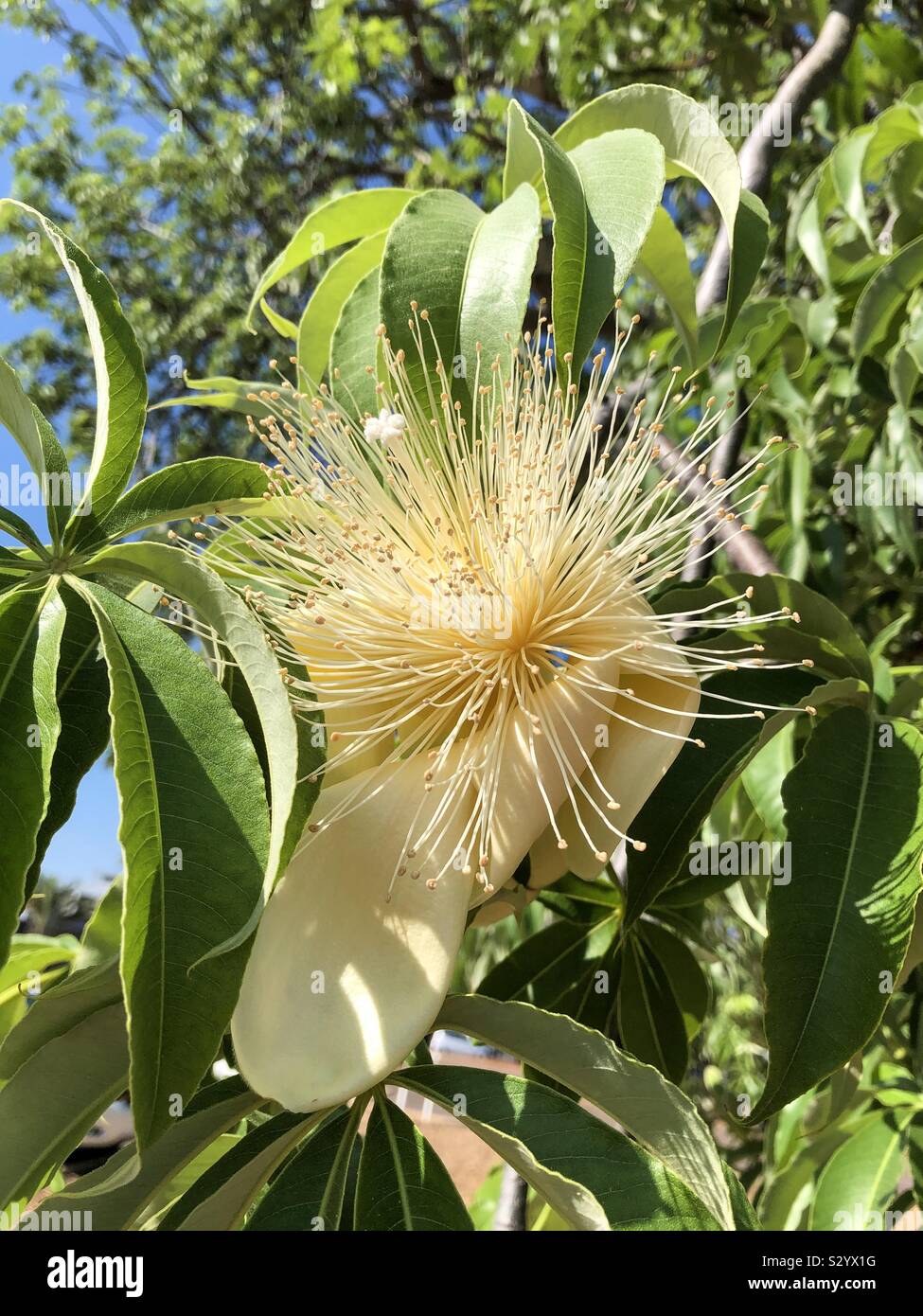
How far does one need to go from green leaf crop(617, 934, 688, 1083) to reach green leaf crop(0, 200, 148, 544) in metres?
0.68

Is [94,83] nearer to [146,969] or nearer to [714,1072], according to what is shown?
[714,1072]

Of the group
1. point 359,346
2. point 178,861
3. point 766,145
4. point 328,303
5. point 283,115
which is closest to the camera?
point 178,861

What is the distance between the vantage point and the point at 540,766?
79cm

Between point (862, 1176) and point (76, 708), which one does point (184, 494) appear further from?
point (862, 1176)

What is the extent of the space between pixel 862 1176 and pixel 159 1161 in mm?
882

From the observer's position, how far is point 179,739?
25.9 inches

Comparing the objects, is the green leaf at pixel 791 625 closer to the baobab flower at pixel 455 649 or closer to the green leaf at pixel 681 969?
the baobab flower at pixel 455 649

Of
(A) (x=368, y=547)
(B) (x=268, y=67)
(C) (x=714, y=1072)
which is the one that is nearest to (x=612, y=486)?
(A) (x=368, y=547)

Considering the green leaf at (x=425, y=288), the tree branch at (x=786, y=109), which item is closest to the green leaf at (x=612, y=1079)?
the green leaf at (x=425, y=288)

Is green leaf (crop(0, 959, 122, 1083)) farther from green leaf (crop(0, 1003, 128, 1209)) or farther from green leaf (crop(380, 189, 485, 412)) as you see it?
green leaf (crop(380, 189, 485, 412))

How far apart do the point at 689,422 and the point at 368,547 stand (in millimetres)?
975

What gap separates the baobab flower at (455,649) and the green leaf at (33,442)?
0.14m

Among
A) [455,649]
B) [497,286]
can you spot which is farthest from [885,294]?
[455,649]

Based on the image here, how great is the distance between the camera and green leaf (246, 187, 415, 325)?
1.08 meters
